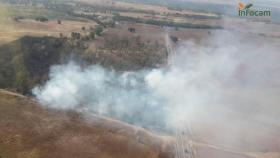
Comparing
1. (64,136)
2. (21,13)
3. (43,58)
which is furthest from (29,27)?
(64,136)

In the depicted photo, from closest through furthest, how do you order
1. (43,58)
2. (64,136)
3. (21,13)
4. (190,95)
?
(64,136)
(190,95)
(43,58)
(21,13)

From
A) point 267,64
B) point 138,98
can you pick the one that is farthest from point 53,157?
point 267,64

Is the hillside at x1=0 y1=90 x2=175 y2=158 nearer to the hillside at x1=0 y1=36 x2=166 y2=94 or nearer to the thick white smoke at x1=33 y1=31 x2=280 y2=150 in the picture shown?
the thick white smoke at x1=33 y1=31 x2=280 y2=150

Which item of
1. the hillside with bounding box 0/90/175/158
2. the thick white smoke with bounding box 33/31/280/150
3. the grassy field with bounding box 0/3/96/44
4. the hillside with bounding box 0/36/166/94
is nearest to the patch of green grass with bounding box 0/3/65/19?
the grassy field with bounding box 0/3/96/44

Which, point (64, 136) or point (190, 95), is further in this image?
point (190, 95)

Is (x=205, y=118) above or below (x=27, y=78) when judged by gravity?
below

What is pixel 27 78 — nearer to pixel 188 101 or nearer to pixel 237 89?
pixel 188 101

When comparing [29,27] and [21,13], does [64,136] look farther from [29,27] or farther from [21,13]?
[21,13]

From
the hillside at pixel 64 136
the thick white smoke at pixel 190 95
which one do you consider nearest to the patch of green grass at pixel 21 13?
the thick white smoke at pixel 190 95

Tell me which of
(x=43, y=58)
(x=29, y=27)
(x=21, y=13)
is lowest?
(x=43, y=58)
